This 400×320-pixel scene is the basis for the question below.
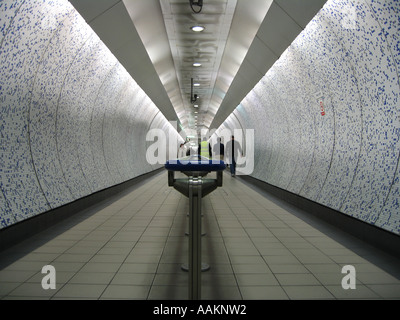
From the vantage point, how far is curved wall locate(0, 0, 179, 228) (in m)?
3.93

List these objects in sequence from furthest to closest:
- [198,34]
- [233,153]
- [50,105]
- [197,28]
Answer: [233,153] → [198,34] → [197,28] → [50,105]

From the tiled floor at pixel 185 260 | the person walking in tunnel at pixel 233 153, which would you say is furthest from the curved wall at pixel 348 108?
the person walking in tunnel at pixel 233 153

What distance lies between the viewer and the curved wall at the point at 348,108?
3.85m

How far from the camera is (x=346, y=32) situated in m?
4.46

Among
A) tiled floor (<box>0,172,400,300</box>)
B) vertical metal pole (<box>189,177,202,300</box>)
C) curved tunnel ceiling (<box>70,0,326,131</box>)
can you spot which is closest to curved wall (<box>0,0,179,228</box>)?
curved tunnel ceiling (<box>70,0,326,131</box>)

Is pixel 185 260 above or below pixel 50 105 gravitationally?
below

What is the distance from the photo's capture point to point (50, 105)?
5191mm

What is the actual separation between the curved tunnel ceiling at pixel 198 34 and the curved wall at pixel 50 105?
1.34 ft

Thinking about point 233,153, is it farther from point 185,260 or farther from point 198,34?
point 185,260

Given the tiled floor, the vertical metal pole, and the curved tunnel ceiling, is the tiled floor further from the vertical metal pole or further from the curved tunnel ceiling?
the curved tunnel ceiling

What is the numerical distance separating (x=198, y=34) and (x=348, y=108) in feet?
14.6

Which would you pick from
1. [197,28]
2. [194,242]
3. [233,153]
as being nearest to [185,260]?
[194,242]

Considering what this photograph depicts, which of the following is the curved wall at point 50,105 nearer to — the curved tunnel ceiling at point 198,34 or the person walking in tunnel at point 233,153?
the curved tunnel ceiling at point 198,34
